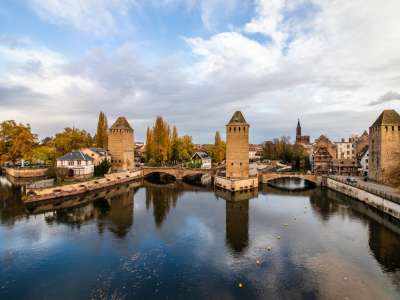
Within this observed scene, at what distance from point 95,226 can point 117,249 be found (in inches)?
222

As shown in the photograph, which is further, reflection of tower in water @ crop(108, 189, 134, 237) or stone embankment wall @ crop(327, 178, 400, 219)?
stone embankment wall @ crop(327, 178, 400, 219)

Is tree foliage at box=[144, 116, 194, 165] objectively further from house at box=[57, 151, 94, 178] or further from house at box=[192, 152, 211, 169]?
house at box=[57, 151, 94, 178]

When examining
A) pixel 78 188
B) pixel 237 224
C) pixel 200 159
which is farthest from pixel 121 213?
pixel 200 159

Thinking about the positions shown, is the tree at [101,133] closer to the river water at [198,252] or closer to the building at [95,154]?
the building at [95,154]

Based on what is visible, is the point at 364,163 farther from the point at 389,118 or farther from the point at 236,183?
the point at 236,183

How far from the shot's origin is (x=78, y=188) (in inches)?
1307

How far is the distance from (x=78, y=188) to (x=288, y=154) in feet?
184

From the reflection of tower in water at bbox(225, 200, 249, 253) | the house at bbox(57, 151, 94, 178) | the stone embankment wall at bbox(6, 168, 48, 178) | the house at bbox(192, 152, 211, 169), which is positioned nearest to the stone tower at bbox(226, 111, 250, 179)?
the reflection of tower in water at bbox(225, 200, 249, 253)

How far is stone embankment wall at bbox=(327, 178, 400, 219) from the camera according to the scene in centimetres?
2277

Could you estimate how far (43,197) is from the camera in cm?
2873

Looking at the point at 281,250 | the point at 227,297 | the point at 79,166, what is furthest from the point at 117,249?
the point at 79,166

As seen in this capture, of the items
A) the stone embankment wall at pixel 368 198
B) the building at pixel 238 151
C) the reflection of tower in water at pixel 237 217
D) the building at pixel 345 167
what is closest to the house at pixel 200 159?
the building at pixel 238 151

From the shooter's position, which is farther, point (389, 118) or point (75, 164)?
point (75, 164)

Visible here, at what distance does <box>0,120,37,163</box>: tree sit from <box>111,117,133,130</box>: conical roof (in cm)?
1797
